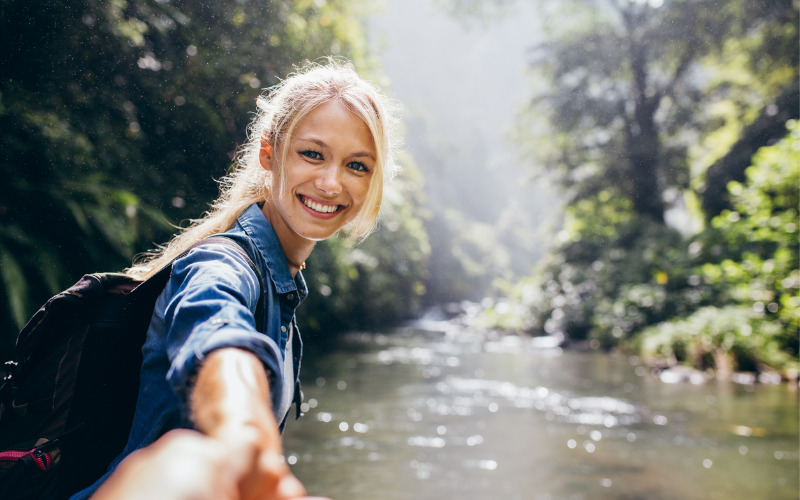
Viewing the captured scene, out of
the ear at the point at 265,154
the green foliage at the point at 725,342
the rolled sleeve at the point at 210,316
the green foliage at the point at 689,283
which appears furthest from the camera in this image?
the green foliage at the point at 689,283

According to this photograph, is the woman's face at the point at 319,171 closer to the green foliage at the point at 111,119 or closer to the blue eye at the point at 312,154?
the blue eye at the point at 312,154

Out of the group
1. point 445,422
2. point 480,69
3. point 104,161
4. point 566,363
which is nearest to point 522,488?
point 445,422

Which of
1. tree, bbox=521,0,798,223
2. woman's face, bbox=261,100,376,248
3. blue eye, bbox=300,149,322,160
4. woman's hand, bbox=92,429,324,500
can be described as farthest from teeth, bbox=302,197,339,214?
tree, bbox=521,0,798,223

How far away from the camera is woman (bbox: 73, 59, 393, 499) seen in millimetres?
708

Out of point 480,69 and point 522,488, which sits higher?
point 480,69

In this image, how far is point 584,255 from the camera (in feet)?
55.6

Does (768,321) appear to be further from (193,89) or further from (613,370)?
(193,89)

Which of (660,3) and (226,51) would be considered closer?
(226,51)

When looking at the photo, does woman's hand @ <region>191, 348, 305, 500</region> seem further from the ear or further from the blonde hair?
the ear

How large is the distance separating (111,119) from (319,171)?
4.76 meters

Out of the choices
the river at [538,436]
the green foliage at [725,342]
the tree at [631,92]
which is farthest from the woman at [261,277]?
the tree at [631,92]

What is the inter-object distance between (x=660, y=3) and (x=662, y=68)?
2.19 metres

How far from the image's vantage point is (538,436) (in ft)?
18.0

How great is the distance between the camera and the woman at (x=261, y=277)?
2.32 ft
